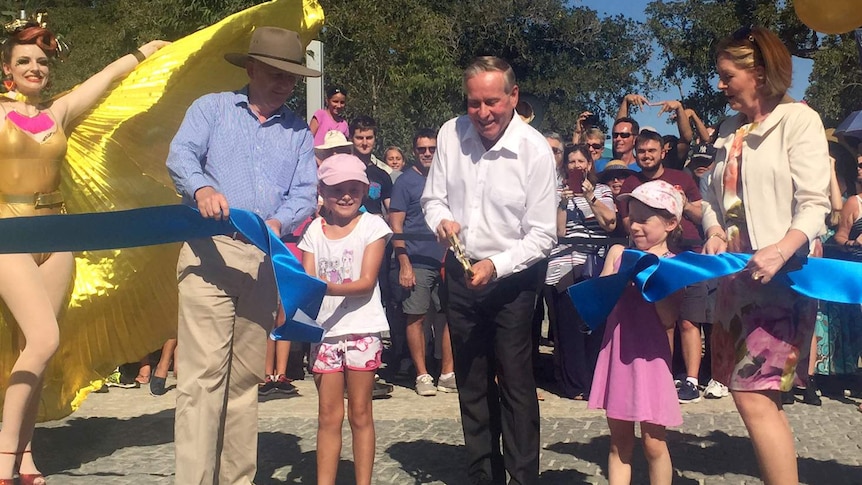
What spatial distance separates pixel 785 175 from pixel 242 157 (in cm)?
229

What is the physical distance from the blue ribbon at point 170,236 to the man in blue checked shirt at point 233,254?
13cm

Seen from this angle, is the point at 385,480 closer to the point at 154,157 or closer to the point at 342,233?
the point at 342,233

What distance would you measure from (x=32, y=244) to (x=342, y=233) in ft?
4.55

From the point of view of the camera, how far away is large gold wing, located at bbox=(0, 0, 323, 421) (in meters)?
5.84

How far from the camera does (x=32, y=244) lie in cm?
443

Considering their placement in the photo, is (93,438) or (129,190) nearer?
(129,190)

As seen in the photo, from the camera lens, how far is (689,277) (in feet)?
13.6

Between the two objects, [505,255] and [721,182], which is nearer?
[721,182]

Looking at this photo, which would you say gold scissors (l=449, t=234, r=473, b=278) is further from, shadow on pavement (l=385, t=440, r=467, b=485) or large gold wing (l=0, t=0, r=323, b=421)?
large gold wing (l=0, t=0, r=323, b=421)

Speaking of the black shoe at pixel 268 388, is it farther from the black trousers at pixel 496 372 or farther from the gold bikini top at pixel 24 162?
the black trousers at pixel 496 372

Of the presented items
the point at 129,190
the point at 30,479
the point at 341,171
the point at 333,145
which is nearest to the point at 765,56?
the point at 341,171

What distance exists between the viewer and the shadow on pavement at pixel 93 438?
578cm

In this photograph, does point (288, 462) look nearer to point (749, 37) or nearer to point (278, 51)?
point (278, 51)

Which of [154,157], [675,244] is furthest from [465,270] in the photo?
[154,157]
